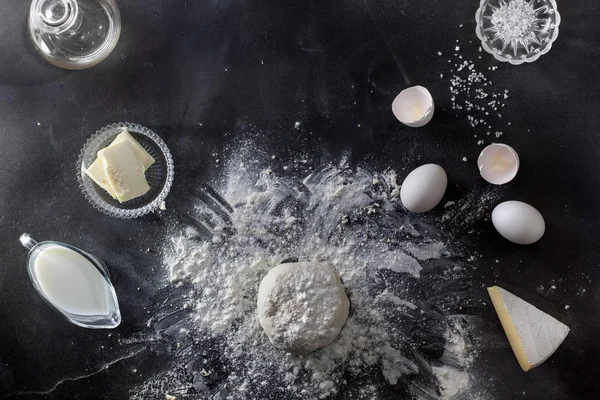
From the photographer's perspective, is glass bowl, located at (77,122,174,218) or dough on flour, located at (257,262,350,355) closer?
dough on flour, located at (257,262,350,355)

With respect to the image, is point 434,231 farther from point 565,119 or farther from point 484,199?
point 565,119

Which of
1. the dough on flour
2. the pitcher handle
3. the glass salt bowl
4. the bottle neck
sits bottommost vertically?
the dough on flour

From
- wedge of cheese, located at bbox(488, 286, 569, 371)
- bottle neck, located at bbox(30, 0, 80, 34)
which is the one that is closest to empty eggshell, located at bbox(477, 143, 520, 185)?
wedge of cheese, located at bbox(488, 286, 569, 371)

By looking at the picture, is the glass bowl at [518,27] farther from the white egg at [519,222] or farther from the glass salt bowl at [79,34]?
the glass salt bowl at [79,34]

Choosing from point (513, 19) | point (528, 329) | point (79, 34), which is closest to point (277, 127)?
point (79, 34)

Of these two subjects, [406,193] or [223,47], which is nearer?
[406,193]

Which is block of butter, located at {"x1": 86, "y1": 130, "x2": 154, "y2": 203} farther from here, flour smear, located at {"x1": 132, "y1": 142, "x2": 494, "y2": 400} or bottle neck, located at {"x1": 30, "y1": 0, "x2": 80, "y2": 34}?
bottle neck, located at {"x1": 30, "y1": 0, "x2": 80, "y2": 34}

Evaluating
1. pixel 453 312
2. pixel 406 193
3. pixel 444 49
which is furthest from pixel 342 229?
pixel 444 49
